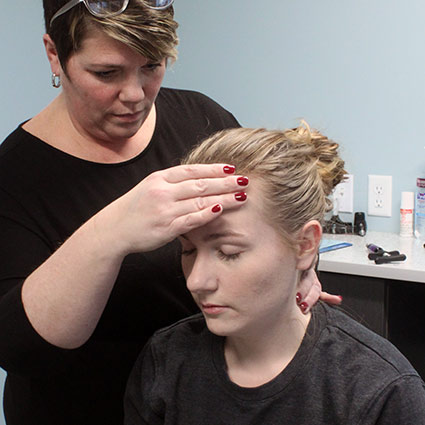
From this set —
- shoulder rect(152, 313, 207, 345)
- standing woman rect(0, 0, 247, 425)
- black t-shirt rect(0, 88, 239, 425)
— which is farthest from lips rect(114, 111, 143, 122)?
shoulder rect(152, 313, 207, 345)

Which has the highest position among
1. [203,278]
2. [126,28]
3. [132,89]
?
[126,28]

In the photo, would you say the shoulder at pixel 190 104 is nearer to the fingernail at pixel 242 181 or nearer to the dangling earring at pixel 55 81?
the dangling earring at pixel 55 81

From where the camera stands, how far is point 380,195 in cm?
259

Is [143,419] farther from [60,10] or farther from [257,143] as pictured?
[60,10]

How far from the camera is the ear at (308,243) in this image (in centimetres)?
113

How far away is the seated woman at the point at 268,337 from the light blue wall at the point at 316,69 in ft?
4.49

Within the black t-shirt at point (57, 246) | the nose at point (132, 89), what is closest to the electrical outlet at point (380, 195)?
the black t-shirt at point (57, 246)

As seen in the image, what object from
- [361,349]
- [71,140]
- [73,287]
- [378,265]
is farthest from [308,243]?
[378,265]

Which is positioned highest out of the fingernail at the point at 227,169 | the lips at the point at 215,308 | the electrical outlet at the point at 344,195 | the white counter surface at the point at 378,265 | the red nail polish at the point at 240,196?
the fingernail at the point at 227,169

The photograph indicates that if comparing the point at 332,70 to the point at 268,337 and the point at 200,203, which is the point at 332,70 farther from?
the point at 200,203

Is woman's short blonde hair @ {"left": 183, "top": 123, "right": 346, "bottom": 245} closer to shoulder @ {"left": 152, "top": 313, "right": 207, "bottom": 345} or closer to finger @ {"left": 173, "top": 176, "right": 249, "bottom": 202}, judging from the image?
finger @ {"left": 173, "top": 176, "right": 249, "bottom": 202}

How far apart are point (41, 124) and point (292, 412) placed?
0.74 metres

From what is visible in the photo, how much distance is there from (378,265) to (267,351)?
106cm

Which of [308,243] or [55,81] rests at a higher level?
[55,81]
